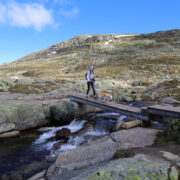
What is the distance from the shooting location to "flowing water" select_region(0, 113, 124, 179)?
33.5 ft

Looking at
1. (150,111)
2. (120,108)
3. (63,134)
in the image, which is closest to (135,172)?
(150,111)

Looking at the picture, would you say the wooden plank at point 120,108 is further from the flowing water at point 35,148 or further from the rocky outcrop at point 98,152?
the rocky outcrop at point 98,152

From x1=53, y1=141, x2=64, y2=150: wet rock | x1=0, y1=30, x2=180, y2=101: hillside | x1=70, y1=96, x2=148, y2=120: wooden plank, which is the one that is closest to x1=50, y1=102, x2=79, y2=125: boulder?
x1=70, y1=96, x2=148, y2=120: wooden plank

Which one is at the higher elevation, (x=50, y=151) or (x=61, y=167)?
(x=61, y=167)

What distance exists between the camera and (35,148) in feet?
43.4

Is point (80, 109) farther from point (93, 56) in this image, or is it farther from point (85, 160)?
point (93, 56)

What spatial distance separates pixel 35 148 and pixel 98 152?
21.3 feet

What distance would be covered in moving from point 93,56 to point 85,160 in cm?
11212

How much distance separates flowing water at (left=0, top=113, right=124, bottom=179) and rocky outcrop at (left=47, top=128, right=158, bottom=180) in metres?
A: 2.23

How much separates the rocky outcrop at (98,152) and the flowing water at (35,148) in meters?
2.23

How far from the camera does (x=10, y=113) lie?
16.7 metres

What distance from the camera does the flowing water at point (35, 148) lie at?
1020 cm

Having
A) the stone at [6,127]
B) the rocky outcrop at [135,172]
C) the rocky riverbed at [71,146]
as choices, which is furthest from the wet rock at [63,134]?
the rocky outcrop at [135,172]

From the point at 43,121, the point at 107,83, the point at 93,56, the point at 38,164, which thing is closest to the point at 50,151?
the point at 38,164
